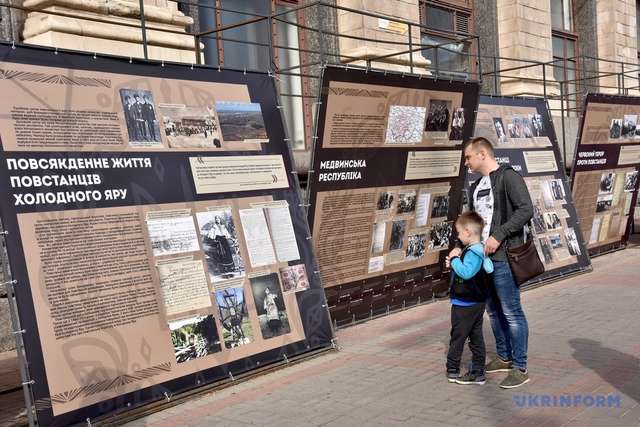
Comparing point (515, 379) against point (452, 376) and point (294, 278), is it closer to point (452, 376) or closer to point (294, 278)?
point (452, 376)

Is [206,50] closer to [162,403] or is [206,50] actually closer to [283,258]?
[283,258]

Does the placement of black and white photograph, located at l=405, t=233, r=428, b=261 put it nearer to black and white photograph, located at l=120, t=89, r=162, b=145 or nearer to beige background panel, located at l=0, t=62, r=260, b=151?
beige background panel, located at l=0, t=62, r=260, b=151

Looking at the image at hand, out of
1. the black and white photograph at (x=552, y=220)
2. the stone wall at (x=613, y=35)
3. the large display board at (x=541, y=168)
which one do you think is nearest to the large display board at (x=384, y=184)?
the large display board at (x=541, y=168)

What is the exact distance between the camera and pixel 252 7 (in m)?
10.7

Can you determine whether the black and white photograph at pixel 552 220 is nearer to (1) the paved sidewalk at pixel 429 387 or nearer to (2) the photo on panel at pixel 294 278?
(1) the paved sidewalk at pixel 429 387

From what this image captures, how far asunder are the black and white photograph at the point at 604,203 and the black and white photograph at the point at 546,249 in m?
2.36

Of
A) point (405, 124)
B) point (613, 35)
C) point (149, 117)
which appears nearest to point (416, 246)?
point (405, 124)

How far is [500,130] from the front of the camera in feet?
32.1

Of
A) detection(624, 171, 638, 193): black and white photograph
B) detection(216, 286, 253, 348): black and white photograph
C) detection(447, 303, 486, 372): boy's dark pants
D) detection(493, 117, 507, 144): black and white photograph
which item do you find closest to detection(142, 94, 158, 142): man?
detection(216, 286, 253, 348): black and white photograph

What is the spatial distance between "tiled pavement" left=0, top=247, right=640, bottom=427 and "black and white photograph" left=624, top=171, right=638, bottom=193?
17.5ft

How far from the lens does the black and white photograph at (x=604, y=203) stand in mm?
11812

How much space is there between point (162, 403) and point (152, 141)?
6.42ft

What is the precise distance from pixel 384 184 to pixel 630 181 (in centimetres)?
667

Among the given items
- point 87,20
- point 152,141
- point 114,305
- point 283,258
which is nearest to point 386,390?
point 283,258
